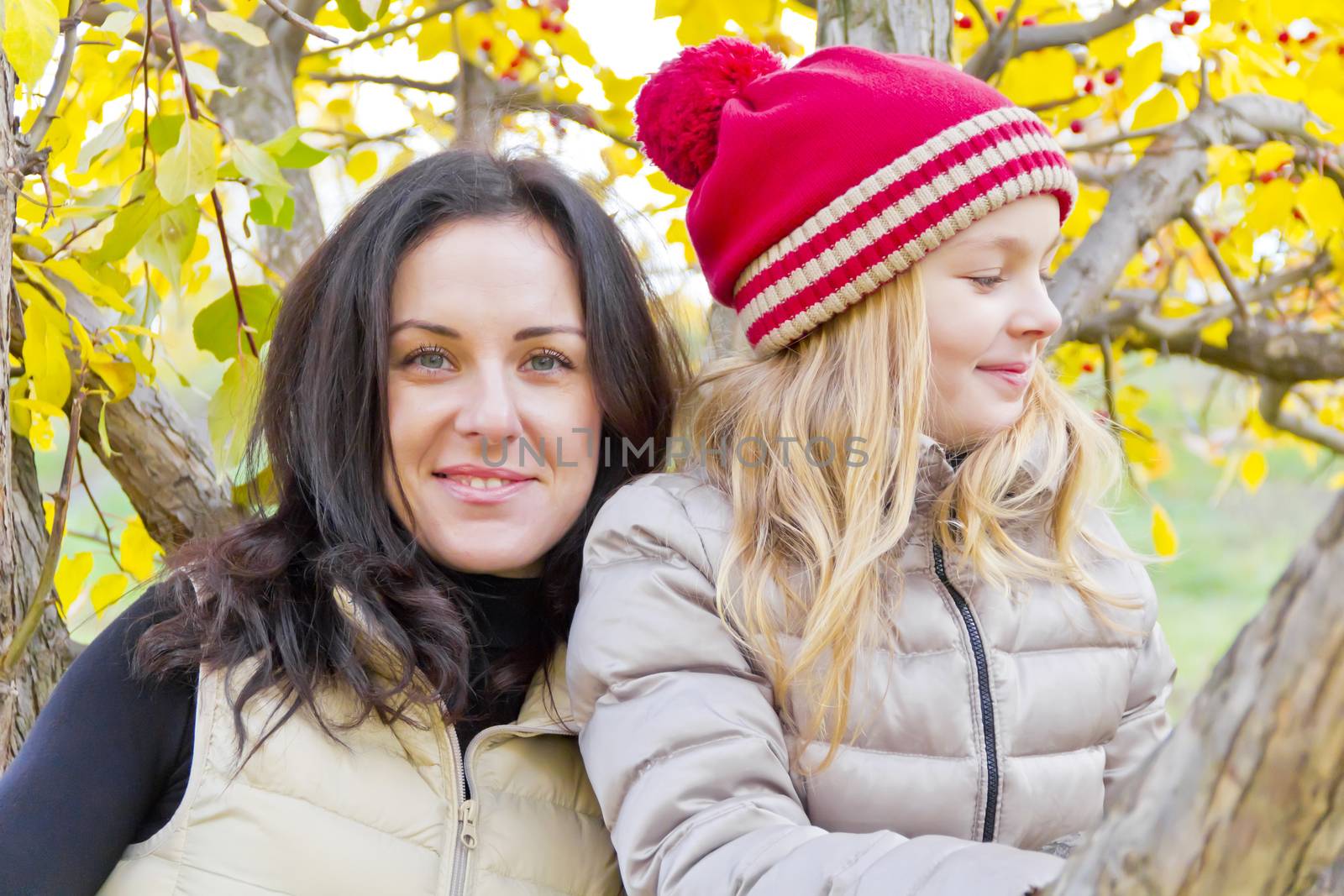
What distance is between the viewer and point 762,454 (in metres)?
1.50

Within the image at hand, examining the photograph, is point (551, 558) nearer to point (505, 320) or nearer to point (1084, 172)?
point (505, 320)

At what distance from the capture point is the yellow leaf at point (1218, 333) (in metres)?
2.74

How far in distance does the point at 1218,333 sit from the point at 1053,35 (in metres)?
1.03

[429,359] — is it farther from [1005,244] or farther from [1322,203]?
[1322,203]

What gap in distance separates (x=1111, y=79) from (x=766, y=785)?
67.6 inches

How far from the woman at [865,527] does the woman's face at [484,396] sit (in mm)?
97

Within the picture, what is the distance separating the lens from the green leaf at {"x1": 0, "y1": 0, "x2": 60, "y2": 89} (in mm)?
1103

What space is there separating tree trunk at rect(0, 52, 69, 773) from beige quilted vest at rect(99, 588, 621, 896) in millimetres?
316

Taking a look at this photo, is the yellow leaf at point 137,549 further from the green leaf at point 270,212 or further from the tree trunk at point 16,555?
the green leaf at point 270,212

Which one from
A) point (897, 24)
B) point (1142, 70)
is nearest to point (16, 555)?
Answer: point (897, 24)

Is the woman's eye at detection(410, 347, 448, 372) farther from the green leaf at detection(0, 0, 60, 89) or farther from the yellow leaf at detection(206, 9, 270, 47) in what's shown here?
the green leaf at detection(0, 0, 60, 89)

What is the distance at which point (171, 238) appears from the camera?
154 cm

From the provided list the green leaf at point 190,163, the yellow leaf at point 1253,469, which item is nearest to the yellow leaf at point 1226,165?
the yellow leaf at point 1253,469

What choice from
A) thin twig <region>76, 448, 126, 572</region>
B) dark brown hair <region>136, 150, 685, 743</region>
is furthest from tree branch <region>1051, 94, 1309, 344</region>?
thin twig <region>76, 448, 126, 572</region>
